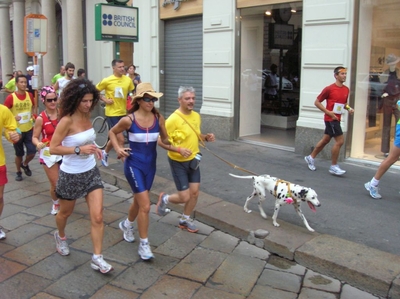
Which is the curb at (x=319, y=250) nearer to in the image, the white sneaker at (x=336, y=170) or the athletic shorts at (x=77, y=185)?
the athletic shorts at (x=77, y=185)

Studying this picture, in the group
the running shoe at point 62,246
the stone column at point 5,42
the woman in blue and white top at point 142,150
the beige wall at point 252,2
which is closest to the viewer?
the woman in blue and white top at point 142,150

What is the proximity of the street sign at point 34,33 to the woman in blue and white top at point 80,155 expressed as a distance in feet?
23.0

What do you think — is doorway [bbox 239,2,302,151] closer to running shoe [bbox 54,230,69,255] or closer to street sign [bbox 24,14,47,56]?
street sign [bbox 24,14,47,56]

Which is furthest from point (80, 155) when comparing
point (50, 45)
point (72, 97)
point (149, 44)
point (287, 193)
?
point (50, 45)

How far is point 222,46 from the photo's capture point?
1020cm

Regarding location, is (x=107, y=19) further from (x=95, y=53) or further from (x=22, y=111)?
(x=95, y=53)

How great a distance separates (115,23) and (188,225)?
4.78 metres

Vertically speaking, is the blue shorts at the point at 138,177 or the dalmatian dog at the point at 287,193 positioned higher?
the blue shorts at the point at 138,177

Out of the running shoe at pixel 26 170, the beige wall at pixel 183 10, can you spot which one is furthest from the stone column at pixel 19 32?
the running shoe at pixel 26 170

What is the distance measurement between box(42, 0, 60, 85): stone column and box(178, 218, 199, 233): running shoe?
43.5ft

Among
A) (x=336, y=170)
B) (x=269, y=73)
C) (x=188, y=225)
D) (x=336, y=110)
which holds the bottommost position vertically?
(x=188, y=225)

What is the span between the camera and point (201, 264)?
4406mm

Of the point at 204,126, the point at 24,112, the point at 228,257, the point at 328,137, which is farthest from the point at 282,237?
the point at 204,126

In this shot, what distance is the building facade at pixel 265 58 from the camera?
26.2 feet
